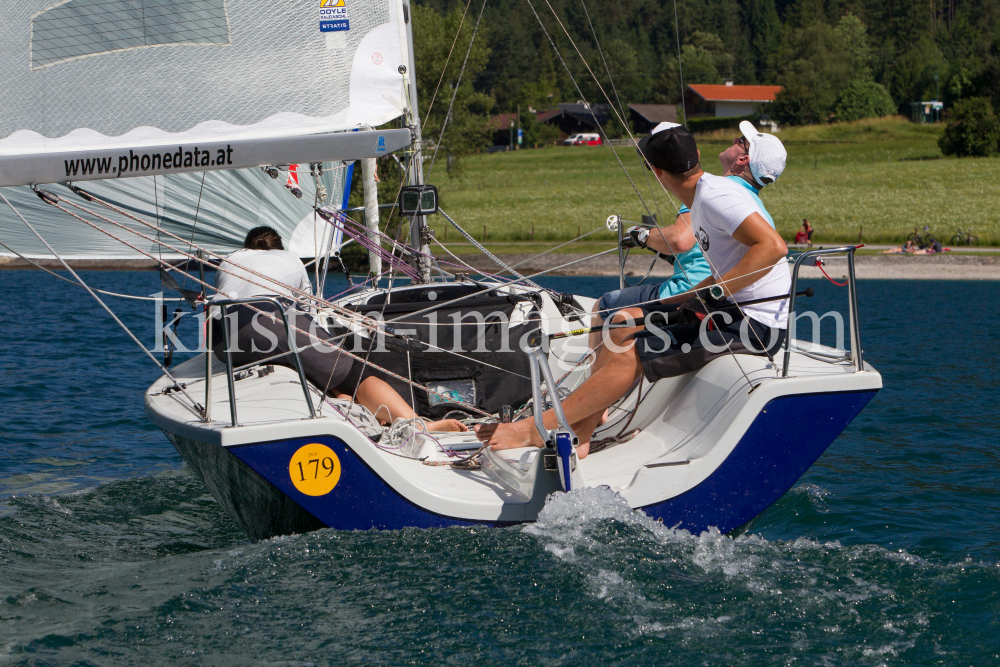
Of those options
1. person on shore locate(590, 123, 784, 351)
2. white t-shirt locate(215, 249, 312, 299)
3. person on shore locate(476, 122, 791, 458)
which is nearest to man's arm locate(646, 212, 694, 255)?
person on shore locate(590, 123, 784, 351)

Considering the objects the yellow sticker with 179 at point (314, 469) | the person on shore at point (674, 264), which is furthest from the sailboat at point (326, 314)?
the person on shore at point (674, 264)

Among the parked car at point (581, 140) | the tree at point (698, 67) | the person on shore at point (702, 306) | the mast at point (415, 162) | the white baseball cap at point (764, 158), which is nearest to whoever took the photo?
the person on shore at point (702, 306)

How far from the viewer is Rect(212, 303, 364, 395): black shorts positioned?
15.5 feet

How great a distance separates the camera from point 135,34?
5.56m

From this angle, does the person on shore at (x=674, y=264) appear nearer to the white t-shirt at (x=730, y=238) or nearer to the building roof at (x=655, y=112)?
the white t-shirt at (x=730, y=238)

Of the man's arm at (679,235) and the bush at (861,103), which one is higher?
the bush at (861,103)

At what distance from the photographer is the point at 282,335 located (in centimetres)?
480

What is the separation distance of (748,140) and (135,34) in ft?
11.8

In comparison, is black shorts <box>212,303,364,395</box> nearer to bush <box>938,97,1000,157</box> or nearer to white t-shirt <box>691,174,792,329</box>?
white t-shirt <box>691,174,792,329</box>

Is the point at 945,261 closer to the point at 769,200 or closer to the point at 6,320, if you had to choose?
the point at 769,200

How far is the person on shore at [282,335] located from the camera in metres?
4.73

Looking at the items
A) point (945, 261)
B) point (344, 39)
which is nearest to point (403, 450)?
point (344, 39)

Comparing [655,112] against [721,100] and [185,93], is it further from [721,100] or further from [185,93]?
[185,93]

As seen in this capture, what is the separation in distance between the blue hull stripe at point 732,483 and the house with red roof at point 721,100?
76846 millimetres
